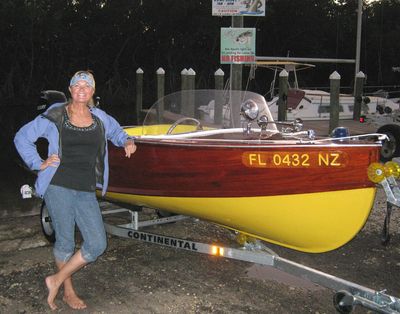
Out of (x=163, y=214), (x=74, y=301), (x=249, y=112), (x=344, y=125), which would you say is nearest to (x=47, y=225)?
(x=163, y=214)

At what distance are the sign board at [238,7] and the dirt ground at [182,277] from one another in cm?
379

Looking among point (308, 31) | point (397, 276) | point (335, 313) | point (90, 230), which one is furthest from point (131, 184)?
point (308, 31)

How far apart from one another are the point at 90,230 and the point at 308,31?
29.1m

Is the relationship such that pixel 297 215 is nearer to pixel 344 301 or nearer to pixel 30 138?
pixel 344 301

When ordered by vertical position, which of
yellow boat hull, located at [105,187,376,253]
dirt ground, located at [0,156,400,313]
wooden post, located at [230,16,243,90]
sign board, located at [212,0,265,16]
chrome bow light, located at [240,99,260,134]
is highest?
sign board, located at [212,0,265,16]

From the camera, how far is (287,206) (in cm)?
353

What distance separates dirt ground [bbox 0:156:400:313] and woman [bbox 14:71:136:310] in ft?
1.75

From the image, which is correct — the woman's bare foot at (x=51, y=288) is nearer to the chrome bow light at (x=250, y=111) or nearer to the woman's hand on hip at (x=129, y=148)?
the woman's hand on hip at (x=129, y=148)

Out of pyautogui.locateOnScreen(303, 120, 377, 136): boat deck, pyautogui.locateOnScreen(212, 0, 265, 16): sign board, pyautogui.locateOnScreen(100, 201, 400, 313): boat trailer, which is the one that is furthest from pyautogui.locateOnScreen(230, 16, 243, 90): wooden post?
pyautogui.locateOnScreen(100, 201, 400, 313): boat trailer

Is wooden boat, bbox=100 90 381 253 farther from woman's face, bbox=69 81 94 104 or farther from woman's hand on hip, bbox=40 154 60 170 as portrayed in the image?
woman's hand on hip, bbox=40 154 60 170

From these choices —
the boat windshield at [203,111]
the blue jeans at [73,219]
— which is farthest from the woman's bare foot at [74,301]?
the boat windshield at [203,111]

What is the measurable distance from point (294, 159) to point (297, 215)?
1.34 feet

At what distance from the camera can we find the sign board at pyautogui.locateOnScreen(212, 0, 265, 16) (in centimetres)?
766

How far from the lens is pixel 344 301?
3156 millimetres
